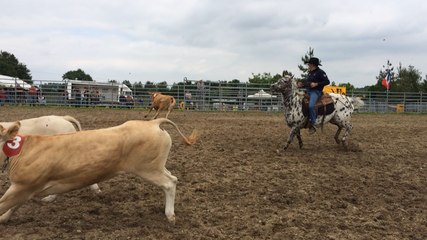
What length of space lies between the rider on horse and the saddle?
95 mm

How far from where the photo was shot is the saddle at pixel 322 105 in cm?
962

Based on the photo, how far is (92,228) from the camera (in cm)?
445

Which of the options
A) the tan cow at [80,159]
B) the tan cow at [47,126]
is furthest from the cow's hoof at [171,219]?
the tan cow at [47,126]

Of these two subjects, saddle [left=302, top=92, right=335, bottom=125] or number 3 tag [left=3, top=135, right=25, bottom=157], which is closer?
number 3 tag [left=3, top=135, right=25, bottom=157]

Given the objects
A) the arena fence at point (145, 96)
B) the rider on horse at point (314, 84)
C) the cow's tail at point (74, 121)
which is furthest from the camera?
the arena fence at point (145, 96)

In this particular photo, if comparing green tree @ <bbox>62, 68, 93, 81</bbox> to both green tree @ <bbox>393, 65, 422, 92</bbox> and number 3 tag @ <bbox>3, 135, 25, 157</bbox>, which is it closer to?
green tree @ <bbox>393, 65, 422, 92</bbox>

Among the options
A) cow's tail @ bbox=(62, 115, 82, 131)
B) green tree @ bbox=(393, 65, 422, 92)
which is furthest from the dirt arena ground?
green tree @ bbox=(393, 65, 422, 92)

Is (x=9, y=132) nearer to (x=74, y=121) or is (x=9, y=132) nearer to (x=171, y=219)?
(x=74, y=121)

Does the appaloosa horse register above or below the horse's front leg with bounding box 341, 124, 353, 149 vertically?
above

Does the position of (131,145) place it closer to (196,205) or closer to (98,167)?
(98,167)

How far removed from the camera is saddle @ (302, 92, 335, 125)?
962 cm

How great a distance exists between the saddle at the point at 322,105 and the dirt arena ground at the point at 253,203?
3.82ft

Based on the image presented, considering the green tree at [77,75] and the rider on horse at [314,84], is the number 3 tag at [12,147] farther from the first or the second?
the green tree at [77,75]

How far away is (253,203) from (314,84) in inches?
191
